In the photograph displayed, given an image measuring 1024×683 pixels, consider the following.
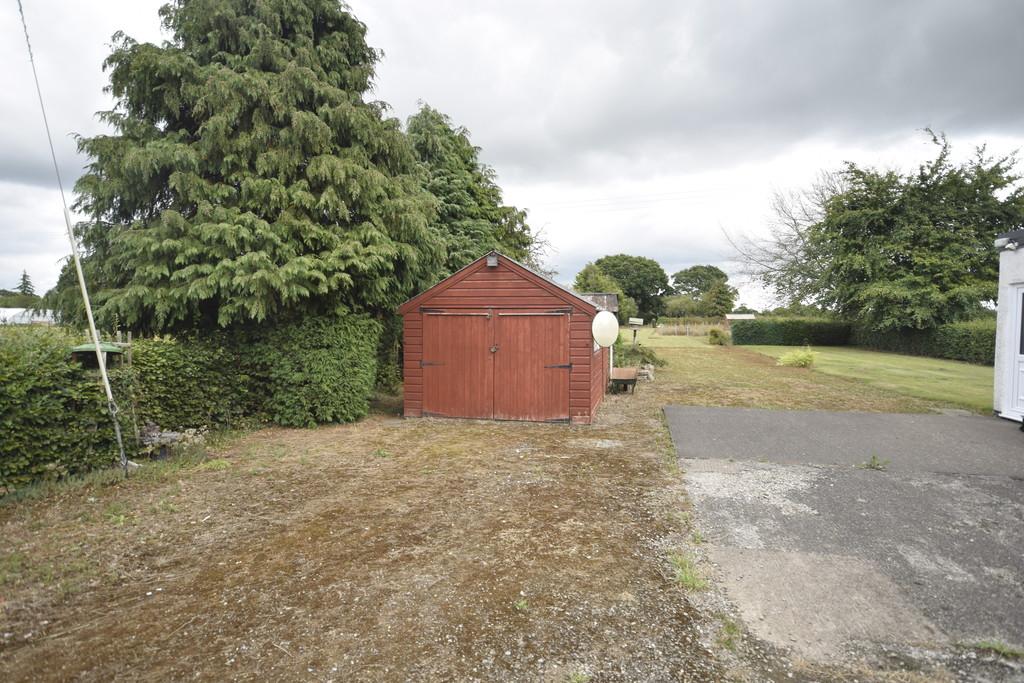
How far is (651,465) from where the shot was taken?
7.04 meters

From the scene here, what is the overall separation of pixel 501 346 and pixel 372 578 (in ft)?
A: 20.7

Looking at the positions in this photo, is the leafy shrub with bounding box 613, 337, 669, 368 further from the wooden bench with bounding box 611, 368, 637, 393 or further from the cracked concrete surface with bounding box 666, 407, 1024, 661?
the cracked concrete surface with bounding box 666, 407, 1024, 661

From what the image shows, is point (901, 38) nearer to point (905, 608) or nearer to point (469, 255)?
point (905, 608)

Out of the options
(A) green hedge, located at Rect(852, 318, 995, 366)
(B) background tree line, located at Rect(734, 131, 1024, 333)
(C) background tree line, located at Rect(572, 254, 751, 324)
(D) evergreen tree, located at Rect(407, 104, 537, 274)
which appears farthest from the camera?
(C) background tree line, located at Rect(572, 254, 751, 324)

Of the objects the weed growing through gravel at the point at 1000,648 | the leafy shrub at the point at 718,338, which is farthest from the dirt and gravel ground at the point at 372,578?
the leafy shrub at the point at 718,338

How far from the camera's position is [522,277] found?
32.2 ft

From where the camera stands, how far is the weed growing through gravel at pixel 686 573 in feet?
12.4

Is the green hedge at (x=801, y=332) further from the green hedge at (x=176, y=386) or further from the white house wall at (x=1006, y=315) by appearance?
the green hedge at (x=176, y=386)

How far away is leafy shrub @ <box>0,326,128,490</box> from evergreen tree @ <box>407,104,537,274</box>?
10522 mm

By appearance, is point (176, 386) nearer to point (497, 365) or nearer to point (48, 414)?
point (48, 414)

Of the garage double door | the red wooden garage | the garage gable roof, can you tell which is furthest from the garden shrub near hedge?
the garage double door

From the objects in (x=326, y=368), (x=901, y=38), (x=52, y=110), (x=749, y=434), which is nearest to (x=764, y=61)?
(x=901, y=38)

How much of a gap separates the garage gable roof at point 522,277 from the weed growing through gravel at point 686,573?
18.9 ft

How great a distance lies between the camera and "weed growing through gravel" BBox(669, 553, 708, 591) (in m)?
3.79
